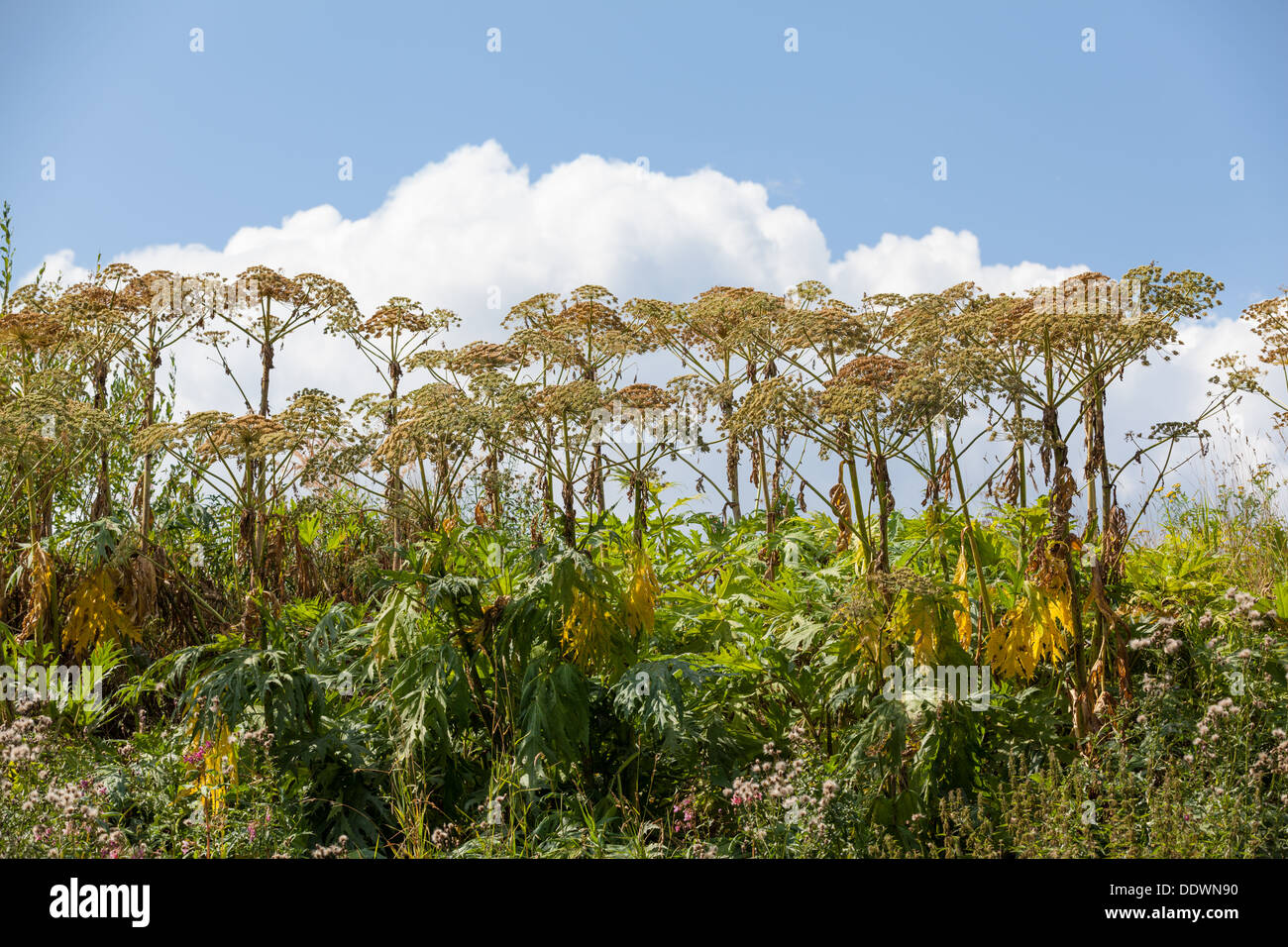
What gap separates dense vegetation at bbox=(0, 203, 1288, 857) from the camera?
4.92 m

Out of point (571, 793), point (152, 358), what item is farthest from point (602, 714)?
point (152, 358)

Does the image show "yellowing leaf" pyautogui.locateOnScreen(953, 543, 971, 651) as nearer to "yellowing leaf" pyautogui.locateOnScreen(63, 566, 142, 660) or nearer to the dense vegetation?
the dense vegetation

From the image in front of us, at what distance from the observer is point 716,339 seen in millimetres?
6957

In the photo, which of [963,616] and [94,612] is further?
[94,612]

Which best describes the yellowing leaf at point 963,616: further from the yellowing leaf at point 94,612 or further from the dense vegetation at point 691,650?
the yellowing leaf at point 94,612

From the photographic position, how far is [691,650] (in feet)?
20.4

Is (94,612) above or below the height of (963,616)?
above

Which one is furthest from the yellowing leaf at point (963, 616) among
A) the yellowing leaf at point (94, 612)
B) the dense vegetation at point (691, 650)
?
the yellowing leaf at point (94, 612)

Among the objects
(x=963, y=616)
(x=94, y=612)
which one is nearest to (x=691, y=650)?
(x=963, y=616)

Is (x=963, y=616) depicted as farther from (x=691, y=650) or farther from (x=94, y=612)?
(x=94, y=612)

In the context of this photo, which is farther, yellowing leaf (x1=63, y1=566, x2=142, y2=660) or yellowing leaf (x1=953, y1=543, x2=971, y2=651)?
yellowing leaf (x1=63, y1=566, x2=142, y2=660)

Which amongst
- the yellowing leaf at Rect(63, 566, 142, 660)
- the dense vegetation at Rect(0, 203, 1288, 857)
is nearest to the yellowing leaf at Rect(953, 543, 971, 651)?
the dense vegetation at Rect(0, 203, 1288, 857)
